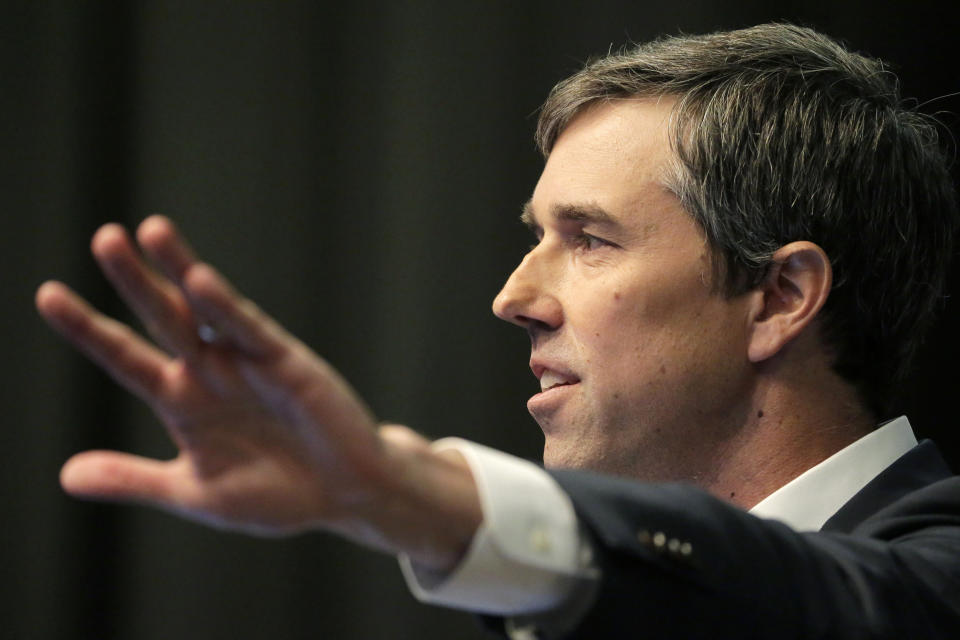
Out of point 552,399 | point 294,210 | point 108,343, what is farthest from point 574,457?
point 294,210

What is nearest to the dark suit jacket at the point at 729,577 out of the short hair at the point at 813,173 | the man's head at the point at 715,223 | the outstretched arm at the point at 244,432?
the outstretched arm at the point at 244,432

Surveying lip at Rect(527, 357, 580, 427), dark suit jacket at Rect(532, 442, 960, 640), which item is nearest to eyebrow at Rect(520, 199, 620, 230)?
lip at Rect(527, 357, 580, 427)

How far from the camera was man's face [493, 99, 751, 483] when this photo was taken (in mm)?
1534

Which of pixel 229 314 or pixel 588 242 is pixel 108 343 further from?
pixel 588 242

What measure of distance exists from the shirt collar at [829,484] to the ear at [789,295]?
172 mm

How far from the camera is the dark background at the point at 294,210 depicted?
7.47 ft

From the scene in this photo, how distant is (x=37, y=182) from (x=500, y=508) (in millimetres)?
1795

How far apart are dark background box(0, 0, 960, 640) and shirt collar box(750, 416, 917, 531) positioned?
1.00 metres

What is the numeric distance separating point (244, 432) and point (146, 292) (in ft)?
0.39

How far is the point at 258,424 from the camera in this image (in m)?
0.78

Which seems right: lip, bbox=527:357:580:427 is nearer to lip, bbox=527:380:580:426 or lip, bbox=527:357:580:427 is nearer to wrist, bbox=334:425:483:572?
lip, bbox=527:380:580:426

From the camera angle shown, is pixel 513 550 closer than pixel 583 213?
Yes

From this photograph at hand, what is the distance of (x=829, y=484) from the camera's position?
1.50 metres

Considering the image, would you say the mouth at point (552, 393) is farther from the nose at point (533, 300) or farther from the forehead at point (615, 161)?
the forehead at point (615, 161)
